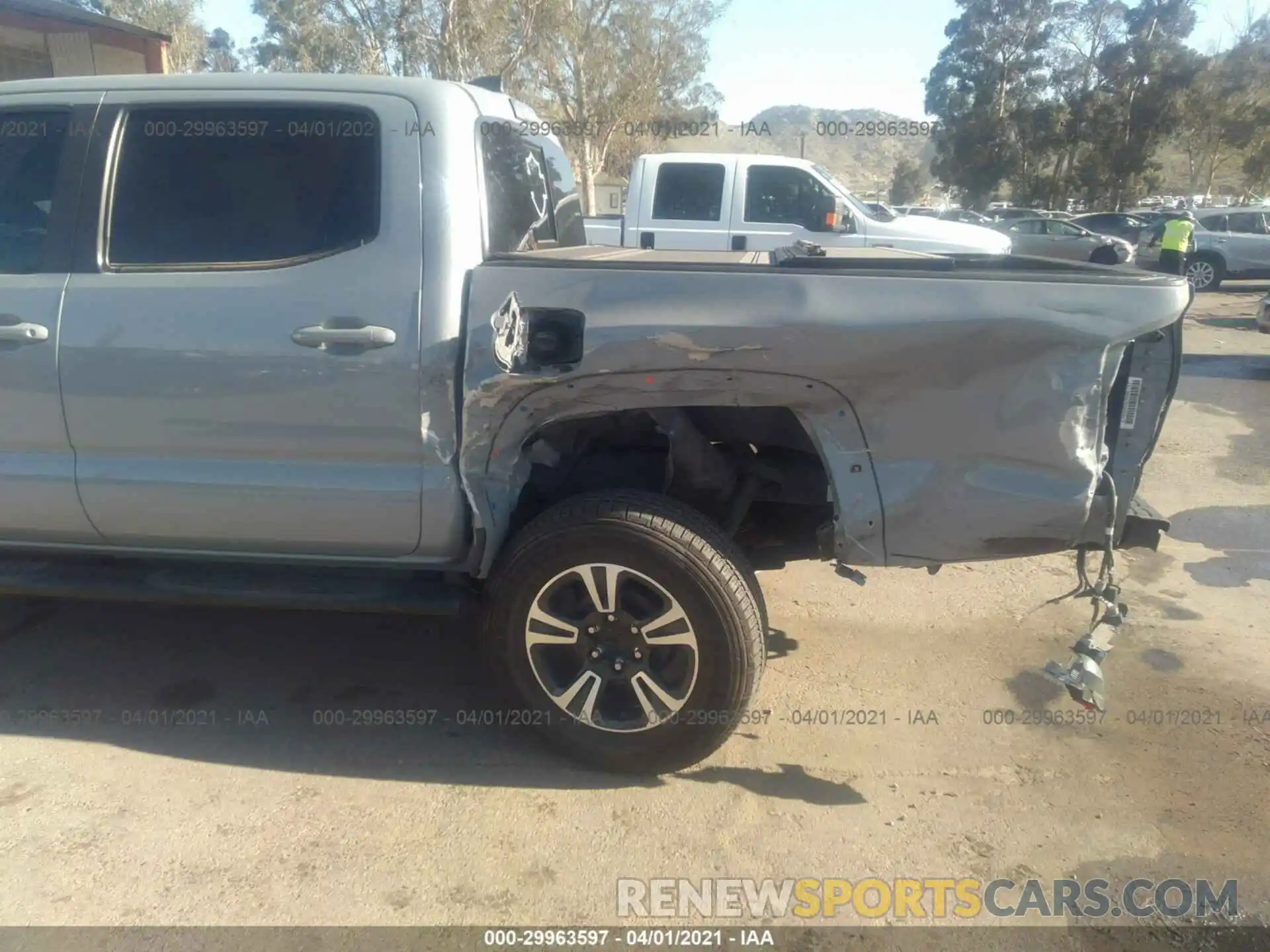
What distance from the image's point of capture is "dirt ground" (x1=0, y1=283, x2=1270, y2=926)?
275 centimetres

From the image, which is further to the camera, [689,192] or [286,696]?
[689,192]

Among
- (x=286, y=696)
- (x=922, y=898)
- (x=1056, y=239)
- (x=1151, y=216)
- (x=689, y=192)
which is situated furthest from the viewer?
(x=1151, y=216)

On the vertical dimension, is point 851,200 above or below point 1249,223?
below

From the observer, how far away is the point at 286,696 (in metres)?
3.72

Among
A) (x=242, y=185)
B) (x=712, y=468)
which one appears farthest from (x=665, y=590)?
(x=242, y=185)

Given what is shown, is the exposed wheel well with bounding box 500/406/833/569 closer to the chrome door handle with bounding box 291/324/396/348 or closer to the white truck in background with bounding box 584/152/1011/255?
the chrome door handle with bounding box 291/324/396/348

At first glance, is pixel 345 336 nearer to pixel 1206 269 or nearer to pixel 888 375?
pixel 888 375

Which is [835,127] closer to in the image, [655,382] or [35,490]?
[655,382]

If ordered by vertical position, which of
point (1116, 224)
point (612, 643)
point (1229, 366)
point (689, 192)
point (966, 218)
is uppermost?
point (966, 218)

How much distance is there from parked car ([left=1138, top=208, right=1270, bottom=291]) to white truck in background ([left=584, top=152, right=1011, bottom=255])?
11814 mm

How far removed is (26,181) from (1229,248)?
21.5 metres

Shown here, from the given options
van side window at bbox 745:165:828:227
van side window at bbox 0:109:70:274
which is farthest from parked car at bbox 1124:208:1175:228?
van side window at bbox 0:109:70:274

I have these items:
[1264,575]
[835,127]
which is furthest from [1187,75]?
[1264,575]

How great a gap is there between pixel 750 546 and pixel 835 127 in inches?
265
